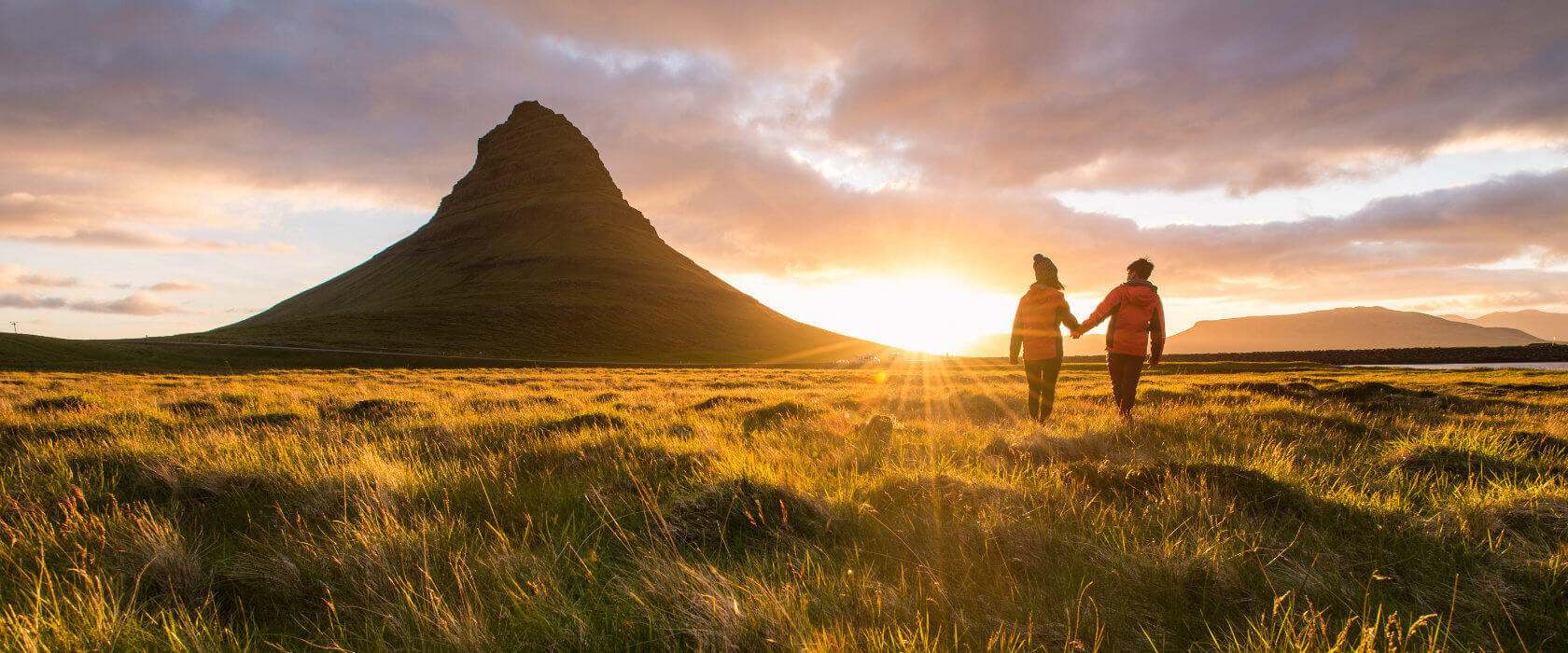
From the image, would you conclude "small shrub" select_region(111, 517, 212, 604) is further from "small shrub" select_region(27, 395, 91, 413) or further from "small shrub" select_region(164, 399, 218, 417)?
"small shrub" select_region(27, 395, 91, 413)

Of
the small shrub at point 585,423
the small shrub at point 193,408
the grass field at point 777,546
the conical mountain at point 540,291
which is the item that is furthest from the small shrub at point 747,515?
the conical mountain at point 540,291

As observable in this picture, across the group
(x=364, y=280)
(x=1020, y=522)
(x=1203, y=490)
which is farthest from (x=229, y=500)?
(x=364, y=280)

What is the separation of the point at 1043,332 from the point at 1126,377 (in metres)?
1.32

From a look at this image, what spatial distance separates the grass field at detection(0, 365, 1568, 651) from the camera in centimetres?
201

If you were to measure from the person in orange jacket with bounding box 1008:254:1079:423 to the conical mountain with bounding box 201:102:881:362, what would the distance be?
83.4m

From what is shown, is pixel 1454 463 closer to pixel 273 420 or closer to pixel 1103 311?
pixel 1103 311

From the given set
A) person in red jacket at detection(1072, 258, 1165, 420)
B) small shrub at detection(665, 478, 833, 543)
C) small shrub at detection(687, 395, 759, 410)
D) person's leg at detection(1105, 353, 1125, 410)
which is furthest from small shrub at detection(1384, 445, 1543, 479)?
small shrub at detection(687, 395, 759, 410)

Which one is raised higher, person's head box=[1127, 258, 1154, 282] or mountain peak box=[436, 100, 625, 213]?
mountain peak box=[436, 100, 625, 213]

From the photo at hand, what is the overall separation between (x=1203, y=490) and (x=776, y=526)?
2.57 meters

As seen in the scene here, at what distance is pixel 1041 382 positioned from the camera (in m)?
8.89

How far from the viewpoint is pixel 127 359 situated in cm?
5012

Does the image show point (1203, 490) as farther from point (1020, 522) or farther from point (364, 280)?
point (364, 280)

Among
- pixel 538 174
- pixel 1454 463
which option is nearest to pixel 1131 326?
pixel 1454 463

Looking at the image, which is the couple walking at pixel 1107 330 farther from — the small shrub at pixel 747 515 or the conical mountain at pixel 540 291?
the conical mountain at pixel 540 291
